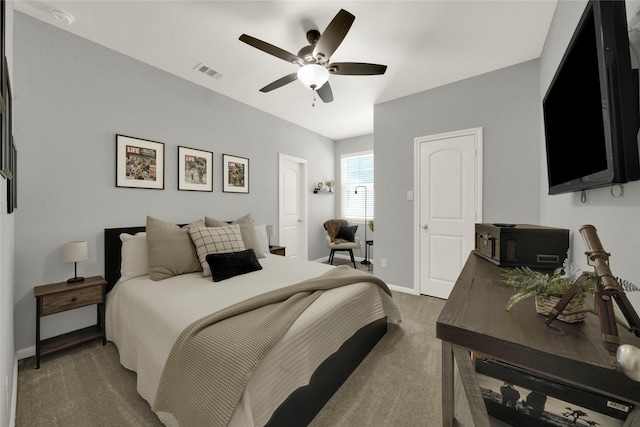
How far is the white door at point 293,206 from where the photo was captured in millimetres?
4566

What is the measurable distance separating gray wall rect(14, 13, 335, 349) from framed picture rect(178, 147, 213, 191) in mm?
74

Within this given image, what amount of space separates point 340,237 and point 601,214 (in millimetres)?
4255

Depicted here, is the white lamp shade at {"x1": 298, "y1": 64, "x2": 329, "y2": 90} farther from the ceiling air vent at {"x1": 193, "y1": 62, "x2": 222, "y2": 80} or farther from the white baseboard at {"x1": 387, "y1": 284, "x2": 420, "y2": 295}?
the white baseboard at {"x1": 387, "y1": 284, "x2": 420, "y2": 295}

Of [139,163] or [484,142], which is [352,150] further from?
[139,163]

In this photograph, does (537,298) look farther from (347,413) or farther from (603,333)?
(347,413)

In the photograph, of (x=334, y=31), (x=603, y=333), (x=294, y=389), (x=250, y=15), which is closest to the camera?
(x=603, y=333)

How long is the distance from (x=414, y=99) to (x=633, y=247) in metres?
3.12

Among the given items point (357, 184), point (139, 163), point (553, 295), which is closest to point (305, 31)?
point (139, 163)

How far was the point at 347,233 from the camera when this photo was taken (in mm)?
5117

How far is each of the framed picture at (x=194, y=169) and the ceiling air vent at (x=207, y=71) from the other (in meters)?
0.88

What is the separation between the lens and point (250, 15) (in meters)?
2.04

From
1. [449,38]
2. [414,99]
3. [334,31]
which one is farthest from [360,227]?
[334,31]

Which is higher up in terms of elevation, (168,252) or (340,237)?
(168,252)

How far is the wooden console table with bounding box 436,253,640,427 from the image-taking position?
1.69 ft
